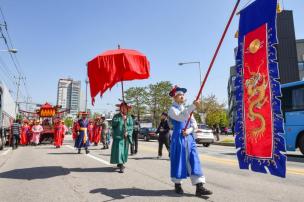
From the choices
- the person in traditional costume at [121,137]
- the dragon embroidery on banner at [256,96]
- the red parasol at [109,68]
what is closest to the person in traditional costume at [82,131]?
the person in traditional costume at [121,137]

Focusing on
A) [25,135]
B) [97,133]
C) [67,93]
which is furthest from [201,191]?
[67,93]

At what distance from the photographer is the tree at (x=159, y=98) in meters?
61.8

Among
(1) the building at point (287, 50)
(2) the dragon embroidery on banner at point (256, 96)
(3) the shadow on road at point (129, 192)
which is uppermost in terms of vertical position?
(1) the building at point (287, 50)

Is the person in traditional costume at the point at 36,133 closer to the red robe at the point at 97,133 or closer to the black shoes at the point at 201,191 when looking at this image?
the red robe at the point at 97,133

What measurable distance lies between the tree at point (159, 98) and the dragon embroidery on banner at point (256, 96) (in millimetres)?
56235

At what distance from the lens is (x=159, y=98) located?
62.5 metres

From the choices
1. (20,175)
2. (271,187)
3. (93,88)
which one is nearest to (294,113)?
(271,187)

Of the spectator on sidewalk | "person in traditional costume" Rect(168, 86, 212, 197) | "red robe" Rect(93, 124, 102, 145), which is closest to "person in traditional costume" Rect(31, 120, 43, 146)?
the spectator on sidewalk

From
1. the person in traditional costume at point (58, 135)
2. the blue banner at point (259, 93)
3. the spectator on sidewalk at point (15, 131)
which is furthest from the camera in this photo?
the person in traditional costume at point (58, 135)

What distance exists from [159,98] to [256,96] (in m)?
58.1

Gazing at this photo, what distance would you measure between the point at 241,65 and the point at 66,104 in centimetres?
18217

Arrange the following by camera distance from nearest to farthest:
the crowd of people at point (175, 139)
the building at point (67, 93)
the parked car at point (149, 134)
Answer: the crowd of people at point (175, 139), the parked car at point (149, 134), the building at point (67, 93)

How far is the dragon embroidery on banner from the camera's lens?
4215 mm

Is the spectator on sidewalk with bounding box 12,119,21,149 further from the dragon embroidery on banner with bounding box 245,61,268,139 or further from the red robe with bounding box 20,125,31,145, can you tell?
the dragon embroidery on banner with bounding box 245,61,268,139
